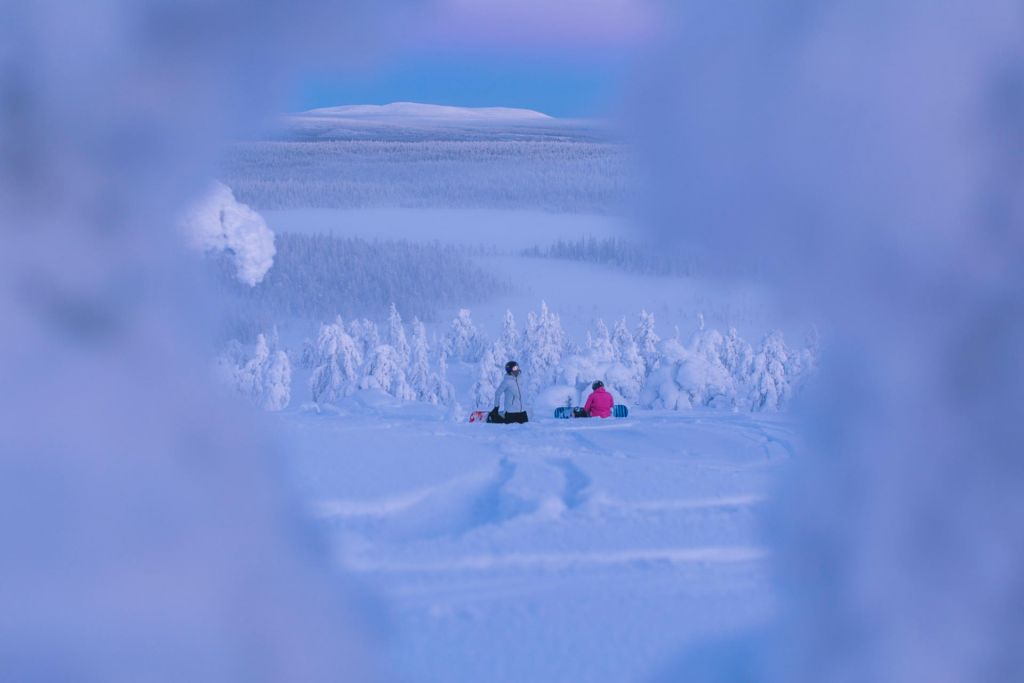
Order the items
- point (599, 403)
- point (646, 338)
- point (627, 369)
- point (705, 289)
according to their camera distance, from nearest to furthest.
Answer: point (705, 289)
point (599, 403)
point (627, 369)
point (646, 338)

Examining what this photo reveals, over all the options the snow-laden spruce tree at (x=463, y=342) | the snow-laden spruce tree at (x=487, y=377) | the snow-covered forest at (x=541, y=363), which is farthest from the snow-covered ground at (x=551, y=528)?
the snow-laden spruce tree at (x=463, y=342)

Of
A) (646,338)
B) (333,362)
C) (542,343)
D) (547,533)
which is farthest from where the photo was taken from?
(542,343)

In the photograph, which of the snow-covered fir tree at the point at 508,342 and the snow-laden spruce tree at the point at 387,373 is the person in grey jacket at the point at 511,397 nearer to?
the snow-laden spruce tree at the point at 387,373

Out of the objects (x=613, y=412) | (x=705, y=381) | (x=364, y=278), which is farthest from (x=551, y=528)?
(x=364, y=278)

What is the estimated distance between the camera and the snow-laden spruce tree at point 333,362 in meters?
10.8

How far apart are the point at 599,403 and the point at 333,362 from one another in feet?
17.6

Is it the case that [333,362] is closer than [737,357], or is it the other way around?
[333,362]

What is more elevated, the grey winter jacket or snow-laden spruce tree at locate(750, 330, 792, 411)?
the grey winter jacket

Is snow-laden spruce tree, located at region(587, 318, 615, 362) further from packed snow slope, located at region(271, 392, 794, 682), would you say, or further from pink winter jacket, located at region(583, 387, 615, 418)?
packed snow slope, located at region(271, 392, 794, 682)

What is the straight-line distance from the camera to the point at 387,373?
11.2 metres

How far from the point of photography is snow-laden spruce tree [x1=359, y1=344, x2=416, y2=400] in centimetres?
1092

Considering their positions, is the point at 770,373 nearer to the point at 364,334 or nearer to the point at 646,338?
the point at 646,338

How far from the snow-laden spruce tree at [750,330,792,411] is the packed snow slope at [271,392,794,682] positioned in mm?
6626

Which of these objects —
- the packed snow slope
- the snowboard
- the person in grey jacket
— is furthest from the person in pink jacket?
the packed snow slope
